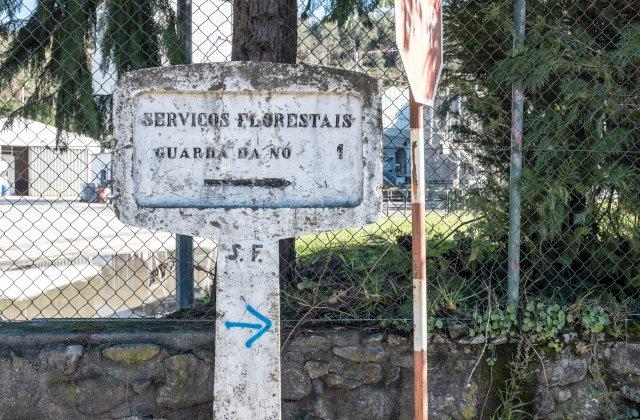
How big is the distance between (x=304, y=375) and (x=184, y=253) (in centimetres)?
128

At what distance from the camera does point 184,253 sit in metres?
4.52

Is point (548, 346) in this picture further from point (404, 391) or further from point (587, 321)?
point (404, 391)

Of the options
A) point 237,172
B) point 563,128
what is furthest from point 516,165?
point 237,172

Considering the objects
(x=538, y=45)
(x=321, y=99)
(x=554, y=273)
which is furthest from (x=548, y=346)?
(x=321, y=99)

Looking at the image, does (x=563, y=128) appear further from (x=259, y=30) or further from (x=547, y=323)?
(x=259, y=30)

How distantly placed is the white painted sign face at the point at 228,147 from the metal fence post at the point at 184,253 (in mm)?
1786

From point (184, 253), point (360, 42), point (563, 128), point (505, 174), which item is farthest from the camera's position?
point (184, 253)

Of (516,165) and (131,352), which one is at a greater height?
(516,165)

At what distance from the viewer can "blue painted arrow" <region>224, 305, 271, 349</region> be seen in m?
2.66

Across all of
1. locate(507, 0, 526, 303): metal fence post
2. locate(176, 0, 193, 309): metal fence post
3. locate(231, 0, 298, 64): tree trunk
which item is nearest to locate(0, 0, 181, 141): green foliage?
locate(176, 0, 193, 309): metal fence post

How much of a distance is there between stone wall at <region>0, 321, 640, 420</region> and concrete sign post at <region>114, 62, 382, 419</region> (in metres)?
1.02

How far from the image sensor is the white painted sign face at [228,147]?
2.68 meters

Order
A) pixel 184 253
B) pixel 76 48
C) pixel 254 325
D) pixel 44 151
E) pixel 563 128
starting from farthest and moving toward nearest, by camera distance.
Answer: pixel 44 151 → pixel 76 48 → pixel 184 253 → pixel 563 128 → pixel 254 325

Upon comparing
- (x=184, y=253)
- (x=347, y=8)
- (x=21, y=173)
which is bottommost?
(x=184, y=253)
